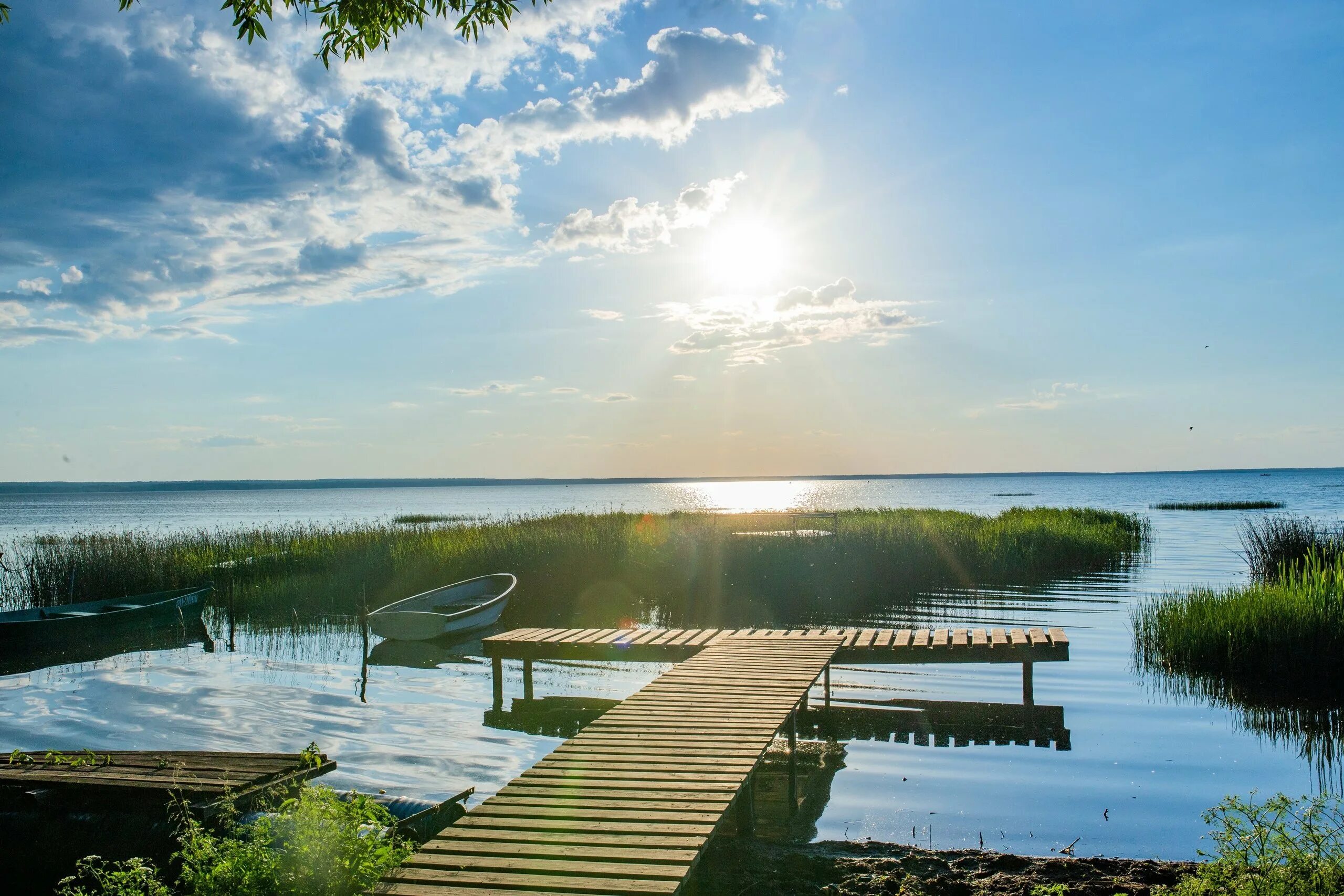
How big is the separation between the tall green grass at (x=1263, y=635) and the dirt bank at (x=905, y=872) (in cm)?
700

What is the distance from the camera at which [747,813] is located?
291 inches

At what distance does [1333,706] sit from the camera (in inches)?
422

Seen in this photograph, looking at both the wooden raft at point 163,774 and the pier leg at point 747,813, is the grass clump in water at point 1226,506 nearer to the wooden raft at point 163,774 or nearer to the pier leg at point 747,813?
the pier leg at point 747,813

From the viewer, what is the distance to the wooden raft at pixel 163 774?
600 cm

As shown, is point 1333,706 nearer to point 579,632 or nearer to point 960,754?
point 960,754

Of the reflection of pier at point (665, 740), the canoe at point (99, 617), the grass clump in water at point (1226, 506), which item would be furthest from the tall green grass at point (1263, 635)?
the grass clump in water at point (1226, 506)

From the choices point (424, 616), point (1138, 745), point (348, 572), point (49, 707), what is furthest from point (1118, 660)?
point (348, 572)

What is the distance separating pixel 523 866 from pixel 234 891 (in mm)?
1306

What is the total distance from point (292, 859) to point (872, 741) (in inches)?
273

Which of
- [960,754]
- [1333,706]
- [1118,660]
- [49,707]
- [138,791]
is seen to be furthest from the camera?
[1118,660]

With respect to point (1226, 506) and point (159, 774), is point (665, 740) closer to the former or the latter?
point (159, 774)

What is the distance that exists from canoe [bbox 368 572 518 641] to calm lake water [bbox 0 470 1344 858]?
0.66m

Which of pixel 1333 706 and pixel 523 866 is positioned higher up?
pixel 523 866

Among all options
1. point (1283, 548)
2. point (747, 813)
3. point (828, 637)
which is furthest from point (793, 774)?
point (1283, 548)
